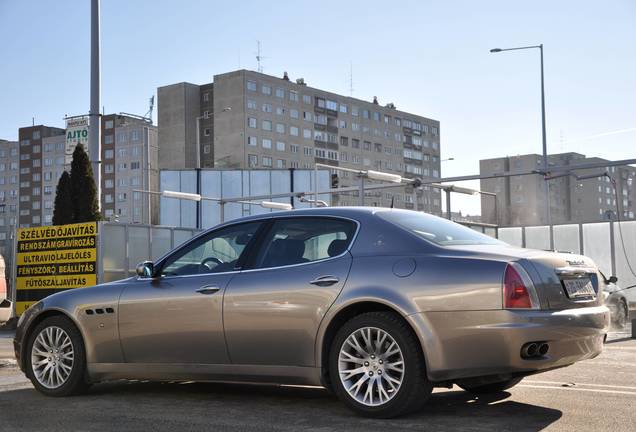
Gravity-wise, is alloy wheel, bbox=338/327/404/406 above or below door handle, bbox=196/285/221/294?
below

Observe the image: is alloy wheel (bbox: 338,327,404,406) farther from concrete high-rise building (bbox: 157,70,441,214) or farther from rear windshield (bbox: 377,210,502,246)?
concrete high-rise building (bbox: 157,70,441,214)

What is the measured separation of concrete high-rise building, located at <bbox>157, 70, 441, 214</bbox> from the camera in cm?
10208

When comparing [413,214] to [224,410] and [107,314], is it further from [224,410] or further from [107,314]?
[107,314]

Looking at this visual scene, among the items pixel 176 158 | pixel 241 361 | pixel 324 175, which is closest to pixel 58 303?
pixel 241 361

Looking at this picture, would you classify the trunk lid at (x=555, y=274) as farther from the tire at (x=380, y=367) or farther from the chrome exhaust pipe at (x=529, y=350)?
the tire at (x=380, y=367)

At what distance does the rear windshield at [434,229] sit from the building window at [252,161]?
9677 centimetres

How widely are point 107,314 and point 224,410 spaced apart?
149cm

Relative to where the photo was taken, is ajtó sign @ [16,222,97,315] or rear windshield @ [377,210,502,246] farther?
ajtó sign @ [16,222,97,315]

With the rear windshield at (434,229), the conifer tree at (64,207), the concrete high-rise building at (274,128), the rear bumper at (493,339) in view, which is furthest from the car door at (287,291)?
the concrete high-rise building at (274,128)

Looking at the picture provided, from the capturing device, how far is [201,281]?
6277 mm

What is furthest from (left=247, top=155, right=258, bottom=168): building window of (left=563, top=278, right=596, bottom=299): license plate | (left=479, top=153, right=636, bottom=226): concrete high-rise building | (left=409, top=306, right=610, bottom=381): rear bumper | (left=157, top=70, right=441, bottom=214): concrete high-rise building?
(left=409, top=306, right=610, bottom=381): rear bumper

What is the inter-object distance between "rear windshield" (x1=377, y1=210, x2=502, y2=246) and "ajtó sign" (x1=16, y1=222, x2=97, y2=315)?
16488 millimetres

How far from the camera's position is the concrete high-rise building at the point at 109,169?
125312 mm

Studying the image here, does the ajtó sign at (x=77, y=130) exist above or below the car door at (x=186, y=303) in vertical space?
above
